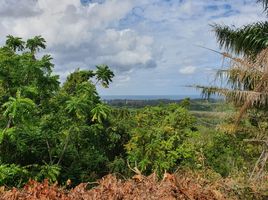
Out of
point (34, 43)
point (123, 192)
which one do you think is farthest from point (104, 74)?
point (123, 192)

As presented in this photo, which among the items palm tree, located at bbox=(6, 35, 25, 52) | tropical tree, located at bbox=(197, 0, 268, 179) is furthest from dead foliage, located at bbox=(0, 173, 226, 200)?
palm tree, located at bbox=(6, 35, 25, 52)

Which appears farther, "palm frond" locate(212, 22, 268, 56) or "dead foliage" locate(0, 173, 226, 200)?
"palm frond" locate(212, 22, 268, 56)

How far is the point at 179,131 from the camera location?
22078 millimetres

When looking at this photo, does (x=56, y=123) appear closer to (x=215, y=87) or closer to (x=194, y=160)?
(x=215, y=87)

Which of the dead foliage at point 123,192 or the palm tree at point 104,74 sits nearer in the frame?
the dead foliage at point 123,192

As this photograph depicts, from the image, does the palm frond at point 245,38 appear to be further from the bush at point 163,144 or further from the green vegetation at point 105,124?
the bush at point 163,144

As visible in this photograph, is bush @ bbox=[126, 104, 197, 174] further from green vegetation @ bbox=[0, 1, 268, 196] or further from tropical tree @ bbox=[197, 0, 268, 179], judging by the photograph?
tropical tree @ bbox=[197, 0, 268, 179]

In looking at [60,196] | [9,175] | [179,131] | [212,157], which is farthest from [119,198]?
[212,157]

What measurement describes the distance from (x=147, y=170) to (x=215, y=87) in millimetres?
5475

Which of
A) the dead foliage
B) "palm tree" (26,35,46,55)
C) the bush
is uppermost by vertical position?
"palm tree" (26,35,46,55)

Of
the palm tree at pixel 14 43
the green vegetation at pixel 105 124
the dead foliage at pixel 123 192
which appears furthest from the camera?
the palm tree at pixel 14 43

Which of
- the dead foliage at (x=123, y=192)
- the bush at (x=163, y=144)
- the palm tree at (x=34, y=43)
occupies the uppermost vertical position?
the palm tree at (x=34, y=43)

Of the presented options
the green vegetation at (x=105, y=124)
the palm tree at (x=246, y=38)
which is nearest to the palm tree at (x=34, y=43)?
the green vegetation at (x=105, y=124)

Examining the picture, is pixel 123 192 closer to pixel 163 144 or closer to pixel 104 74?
pixel 104 74
